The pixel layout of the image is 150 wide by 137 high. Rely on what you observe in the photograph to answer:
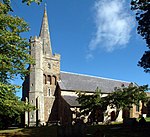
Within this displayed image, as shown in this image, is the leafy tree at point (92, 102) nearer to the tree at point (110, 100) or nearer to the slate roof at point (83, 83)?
the tree at point (110, 100)

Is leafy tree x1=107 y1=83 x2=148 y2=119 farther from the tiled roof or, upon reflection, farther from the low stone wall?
the low stone wall

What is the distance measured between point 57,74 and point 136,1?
30765 millimetres

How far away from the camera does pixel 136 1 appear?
24.2 m

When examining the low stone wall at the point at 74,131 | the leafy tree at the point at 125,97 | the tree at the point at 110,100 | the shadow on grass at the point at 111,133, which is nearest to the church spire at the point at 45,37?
the tree at the point at 110,100

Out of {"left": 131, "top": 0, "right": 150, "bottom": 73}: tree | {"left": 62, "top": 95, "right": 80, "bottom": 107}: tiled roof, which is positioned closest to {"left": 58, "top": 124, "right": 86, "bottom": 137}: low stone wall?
{"left": 131, "top": 0, "right": 150, "bottom": 73}: tree

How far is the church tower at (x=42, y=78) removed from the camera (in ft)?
146

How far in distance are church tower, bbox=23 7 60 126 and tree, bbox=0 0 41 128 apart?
25.2 m

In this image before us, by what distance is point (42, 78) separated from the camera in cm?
4797

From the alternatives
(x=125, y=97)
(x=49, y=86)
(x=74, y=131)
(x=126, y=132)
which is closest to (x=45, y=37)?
(x=49, y=86)

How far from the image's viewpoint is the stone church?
147 ft

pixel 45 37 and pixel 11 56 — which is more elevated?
pixel 45 37

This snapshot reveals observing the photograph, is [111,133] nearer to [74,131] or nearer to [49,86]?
[74,131]

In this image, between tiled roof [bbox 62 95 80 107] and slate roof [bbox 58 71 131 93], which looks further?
slate roof [bbox 58 71 131 93]

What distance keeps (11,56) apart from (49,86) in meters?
33.1
